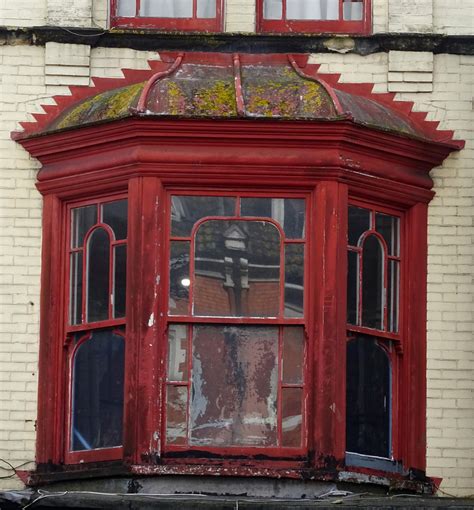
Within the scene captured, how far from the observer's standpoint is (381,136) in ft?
65.1

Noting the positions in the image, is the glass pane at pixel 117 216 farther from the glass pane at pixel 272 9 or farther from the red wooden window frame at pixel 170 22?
the glass pane at pixel 272 9

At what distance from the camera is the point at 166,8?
21.0m

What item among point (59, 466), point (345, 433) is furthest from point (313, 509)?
point (59, 466)

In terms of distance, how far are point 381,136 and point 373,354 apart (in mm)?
1924

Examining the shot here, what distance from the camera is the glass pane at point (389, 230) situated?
2002 cm

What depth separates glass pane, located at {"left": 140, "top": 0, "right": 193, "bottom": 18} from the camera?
20938 millimetres

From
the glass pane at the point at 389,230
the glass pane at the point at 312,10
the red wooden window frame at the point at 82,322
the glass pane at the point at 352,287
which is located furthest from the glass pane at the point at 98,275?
the glass pane at the point at 312,10

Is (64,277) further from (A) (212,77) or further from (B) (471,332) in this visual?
(B) (471,332)

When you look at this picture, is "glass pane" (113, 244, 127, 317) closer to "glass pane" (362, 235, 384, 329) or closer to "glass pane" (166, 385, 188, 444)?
"glass pane" (166, 385, 188, 444)

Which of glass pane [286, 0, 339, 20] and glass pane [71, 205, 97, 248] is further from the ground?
glass pane [286, 0, 339, 20]

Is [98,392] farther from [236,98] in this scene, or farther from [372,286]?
[236,98]

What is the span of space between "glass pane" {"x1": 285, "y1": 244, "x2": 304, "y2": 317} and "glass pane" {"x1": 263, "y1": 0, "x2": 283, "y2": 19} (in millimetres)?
2588

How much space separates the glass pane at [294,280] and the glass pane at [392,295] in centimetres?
94

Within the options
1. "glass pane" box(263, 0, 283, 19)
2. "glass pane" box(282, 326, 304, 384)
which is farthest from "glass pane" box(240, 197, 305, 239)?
"glass pane" box(263, 0, 283, 19)
